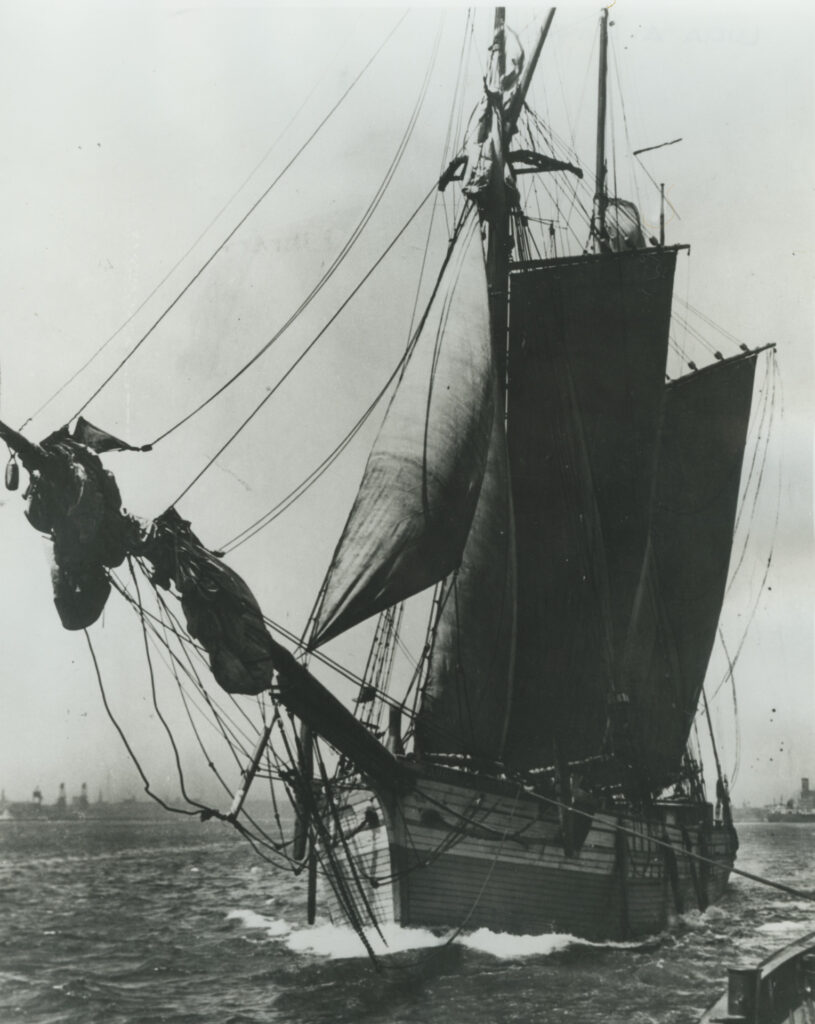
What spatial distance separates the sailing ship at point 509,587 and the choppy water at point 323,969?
28.7 inches

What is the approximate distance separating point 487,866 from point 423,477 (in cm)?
616

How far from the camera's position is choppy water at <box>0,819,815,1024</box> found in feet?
42.6

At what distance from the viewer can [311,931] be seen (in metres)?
20.2

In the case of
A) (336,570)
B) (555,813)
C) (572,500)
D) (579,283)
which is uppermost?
(579,283)

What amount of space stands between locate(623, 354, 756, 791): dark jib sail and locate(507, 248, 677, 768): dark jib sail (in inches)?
110

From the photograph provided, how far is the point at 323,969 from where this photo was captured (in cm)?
1543

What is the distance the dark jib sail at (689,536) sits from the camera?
26.0m

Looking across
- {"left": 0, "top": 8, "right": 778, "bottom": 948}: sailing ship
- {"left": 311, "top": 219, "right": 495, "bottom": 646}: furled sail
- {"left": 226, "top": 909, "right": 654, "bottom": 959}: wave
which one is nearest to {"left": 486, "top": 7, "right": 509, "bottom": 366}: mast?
{"left": 0, "top": 8, "right": 778, "bottom": 948}: sailing ship

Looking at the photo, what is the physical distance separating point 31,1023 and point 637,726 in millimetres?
15339

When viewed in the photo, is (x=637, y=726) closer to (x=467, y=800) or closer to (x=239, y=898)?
(x=467, y=800)

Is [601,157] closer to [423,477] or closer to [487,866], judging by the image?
[423,477]

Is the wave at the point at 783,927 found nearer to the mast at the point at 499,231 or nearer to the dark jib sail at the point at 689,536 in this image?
the dark jib sail at the point at 689,536

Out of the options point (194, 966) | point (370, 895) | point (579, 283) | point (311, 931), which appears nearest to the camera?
point (370, 895)

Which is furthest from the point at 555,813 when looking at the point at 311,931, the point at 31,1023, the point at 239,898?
the point at 239,898
